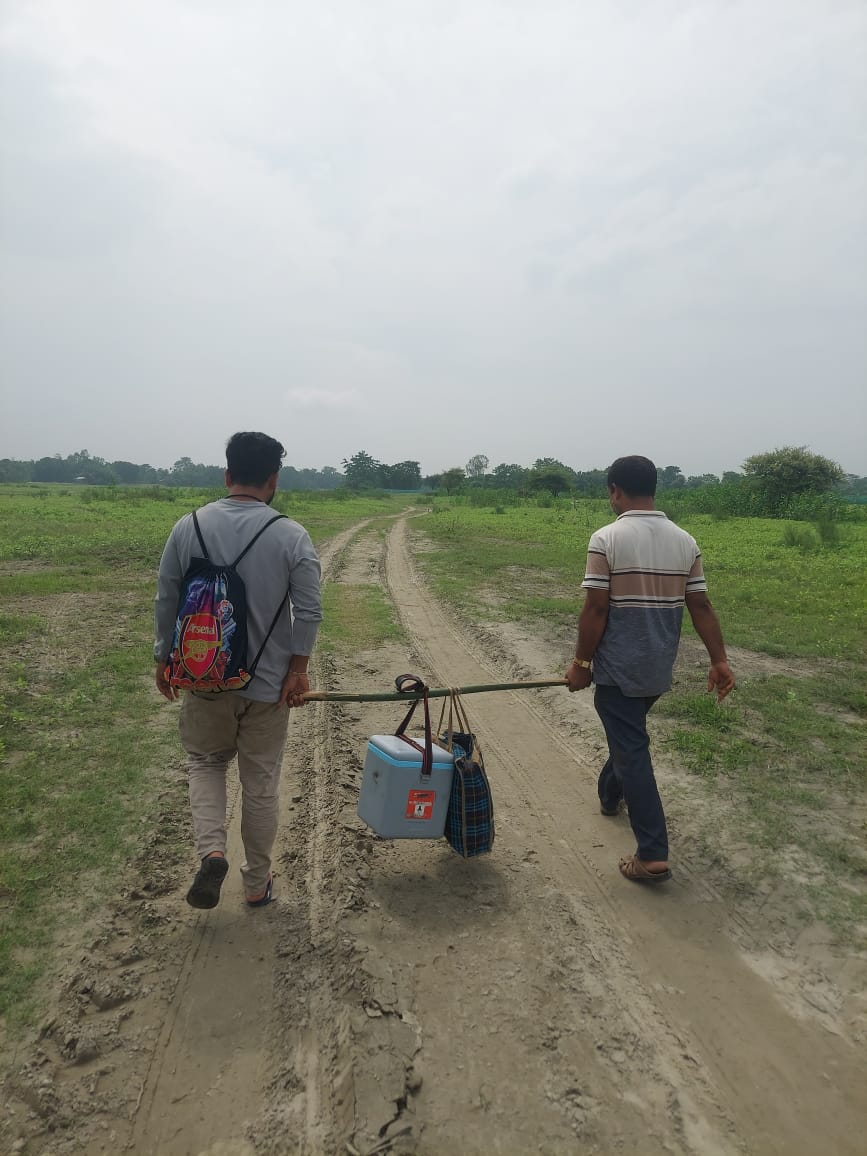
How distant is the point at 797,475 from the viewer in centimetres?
3366

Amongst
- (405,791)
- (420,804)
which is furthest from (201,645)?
(420,804)

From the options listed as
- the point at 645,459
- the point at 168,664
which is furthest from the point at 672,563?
the point at 168,664

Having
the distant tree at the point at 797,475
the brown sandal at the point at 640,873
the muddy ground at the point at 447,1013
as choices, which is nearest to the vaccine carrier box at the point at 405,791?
the muddy ground at the point at 447,1013

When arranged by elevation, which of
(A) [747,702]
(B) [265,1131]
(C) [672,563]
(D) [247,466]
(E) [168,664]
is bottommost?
(B) [265,1131]

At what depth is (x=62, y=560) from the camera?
12.6m

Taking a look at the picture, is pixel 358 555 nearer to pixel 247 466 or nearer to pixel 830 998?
pixel 247 466

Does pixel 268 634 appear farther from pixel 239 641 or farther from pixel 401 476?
pixel 401 476

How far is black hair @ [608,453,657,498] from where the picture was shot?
10.7 feet

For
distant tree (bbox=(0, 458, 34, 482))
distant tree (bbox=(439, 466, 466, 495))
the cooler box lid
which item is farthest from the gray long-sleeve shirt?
distant tree (bbox=(0, 458, 34, 482))

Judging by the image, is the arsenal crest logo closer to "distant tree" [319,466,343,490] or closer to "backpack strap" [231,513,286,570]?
"backpack strap" [231,513,286,570]

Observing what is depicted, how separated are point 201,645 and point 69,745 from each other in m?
2.71

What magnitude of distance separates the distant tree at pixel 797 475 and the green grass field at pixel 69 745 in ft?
101

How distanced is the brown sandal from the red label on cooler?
40.9 inches

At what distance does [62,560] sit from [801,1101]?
1361cm
